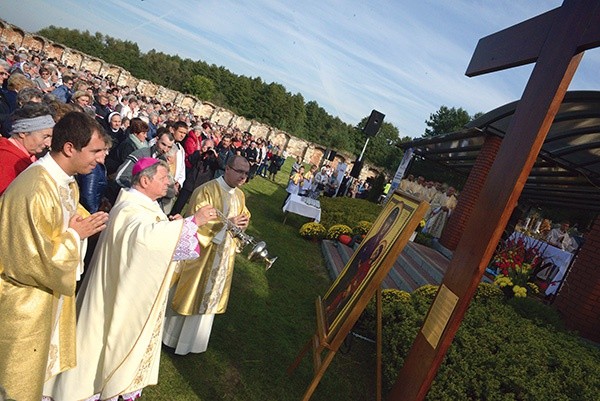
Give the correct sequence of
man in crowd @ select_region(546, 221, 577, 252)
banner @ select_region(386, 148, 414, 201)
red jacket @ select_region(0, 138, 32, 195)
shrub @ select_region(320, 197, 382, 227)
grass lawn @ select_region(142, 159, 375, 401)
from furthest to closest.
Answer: banner @ select_region(386, 148, 414, 201), man in crowd @ select_region(546, 221, 577, 252), shrub @ select_region(320, 197, 382, 227), grass lawn @ select_region(142, 159, 375, 401), red jacket @ select_region(0, 138, 32, 195)

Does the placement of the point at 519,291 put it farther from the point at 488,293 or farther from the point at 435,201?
the point at 435,201

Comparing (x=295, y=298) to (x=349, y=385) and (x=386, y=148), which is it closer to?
(x=349, y=385)

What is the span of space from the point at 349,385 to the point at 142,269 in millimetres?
3093

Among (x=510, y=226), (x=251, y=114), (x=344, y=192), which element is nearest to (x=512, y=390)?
(x=510, y=226)

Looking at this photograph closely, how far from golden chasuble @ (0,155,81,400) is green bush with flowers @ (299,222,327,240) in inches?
352

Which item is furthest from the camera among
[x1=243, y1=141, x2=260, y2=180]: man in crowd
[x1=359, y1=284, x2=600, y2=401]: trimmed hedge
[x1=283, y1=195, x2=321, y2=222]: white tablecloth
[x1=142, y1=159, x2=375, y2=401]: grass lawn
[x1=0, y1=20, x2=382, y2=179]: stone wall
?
[x1=0, y1=20, x2=382, y2=179]: stone wall

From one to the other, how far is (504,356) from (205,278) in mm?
3108

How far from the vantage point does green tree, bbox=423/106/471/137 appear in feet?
192

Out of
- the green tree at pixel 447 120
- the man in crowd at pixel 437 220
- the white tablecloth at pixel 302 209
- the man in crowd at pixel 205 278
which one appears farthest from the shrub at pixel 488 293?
the green tree at pixel 447 120

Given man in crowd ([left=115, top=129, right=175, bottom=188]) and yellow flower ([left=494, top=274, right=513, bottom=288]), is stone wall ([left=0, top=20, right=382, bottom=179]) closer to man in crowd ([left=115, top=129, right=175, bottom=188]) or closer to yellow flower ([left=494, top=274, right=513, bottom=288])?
yellow flower ([left=494, top=274, right=513, bottom=288])

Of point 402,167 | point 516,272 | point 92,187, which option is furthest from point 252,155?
point 92,187

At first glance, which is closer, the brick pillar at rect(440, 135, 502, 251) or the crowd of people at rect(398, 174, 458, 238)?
the brick pillar at rect(440, 135, 502, 251)

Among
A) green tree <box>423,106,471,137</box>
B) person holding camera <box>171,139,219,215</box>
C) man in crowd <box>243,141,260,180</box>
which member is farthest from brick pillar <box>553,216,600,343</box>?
Result: green tree <box>423,106,471,137</box>

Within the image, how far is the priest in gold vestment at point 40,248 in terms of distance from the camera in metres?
2.29
